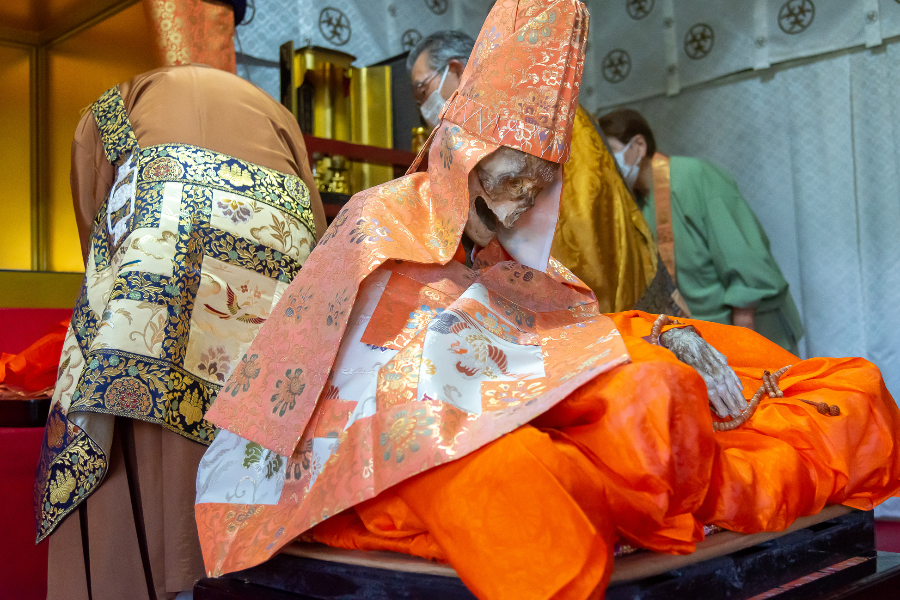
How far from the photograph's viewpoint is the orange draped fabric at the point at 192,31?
1911 millimetres

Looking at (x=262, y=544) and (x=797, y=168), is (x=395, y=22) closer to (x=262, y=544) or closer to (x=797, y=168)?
(x=797, y=168)

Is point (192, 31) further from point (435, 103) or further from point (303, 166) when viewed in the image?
point (435, 103)

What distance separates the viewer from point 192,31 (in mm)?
1942

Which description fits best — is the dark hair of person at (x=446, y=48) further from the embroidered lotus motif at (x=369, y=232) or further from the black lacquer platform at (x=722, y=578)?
the black lacquer platform at (x=722, y=578)

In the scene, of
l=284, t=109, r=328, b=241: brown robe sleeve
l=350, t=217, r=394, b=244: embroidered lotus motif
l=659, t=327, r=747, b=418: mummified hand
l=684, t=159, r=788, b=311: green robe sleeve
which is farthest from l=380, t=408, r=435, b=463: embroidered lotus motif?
l=684, t=159, r=788, b=311: green robe sleeve

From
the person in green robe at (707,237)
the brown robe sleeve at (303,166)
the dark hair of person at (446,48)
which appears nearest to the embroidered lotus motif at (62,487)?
the brown robe sleeve at (303,166)

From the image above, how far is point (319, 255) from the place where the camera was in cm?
118

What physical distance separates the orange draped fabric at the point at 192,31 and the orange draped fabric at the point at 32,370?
75 cm

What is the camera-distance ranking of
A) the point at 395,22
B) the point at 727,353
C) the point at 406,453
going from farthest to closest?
the point at 395,22
the point at 727,353
the point at 406,453

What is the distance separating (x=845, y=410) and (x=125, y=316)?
4.07ft

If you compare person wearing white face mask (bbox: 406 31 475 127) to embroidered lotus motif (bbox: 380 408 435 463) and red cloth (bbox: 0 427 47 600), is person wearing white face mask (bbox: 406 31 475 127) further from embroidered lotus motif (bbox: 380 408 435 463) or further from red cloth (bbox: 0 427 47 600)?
embroidered lotus motif (bbox: 380 408 435 463)

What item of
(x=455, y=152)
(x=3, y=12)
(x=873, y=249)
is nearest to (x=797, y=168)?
(x=873, y=249)

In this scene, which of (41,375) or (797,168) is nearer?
(41,375)

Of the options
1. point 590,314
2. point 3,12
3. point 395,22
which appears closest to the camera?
point 590,314
